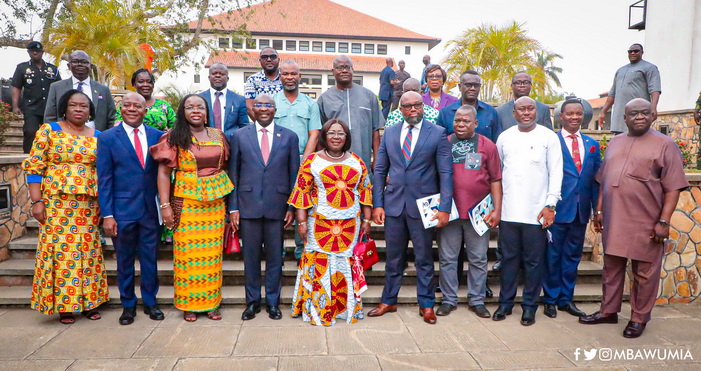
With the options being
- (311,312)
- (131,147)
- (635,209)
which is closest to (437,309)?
(311,312)

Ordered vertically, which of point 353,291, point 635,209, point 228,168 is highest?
point 228,168

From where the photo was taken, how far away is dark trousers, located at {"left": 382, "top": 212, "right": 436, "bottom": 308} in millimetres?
4580

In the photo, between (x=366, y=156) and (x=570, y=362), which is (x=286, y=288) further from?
(x=570, y=362)

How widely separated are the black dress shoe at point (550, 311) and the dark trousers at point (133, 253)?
3718 millimetres

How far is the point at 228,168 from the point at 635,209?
3.64 metres

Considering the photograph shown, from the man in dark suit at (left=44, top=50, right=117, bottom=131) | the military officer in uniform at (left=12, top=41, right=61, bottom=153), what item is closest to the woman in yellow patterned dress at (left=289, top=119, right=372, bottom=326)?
the man in dark suit at (left=44, top=50, right=117, bottom=131)

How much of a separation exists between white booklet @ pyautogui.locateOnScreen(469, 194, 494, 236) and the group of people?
0.12 ft

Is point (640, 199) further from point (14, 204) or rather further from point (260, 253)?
point (14, 204)

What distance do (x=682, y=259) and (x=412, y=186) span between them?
313cm

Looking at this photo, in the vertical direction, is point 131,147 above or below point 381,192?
above

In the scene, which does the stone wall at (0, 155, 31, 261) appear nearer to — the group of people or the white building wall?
the group of people

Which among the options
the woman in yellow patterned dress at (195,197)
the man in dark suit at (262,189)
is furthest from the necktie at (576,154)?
the woman in yellow patterned dress at (195,197)

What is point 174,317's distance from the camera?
184 inches

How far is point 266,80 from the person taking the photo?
18.5 feet
